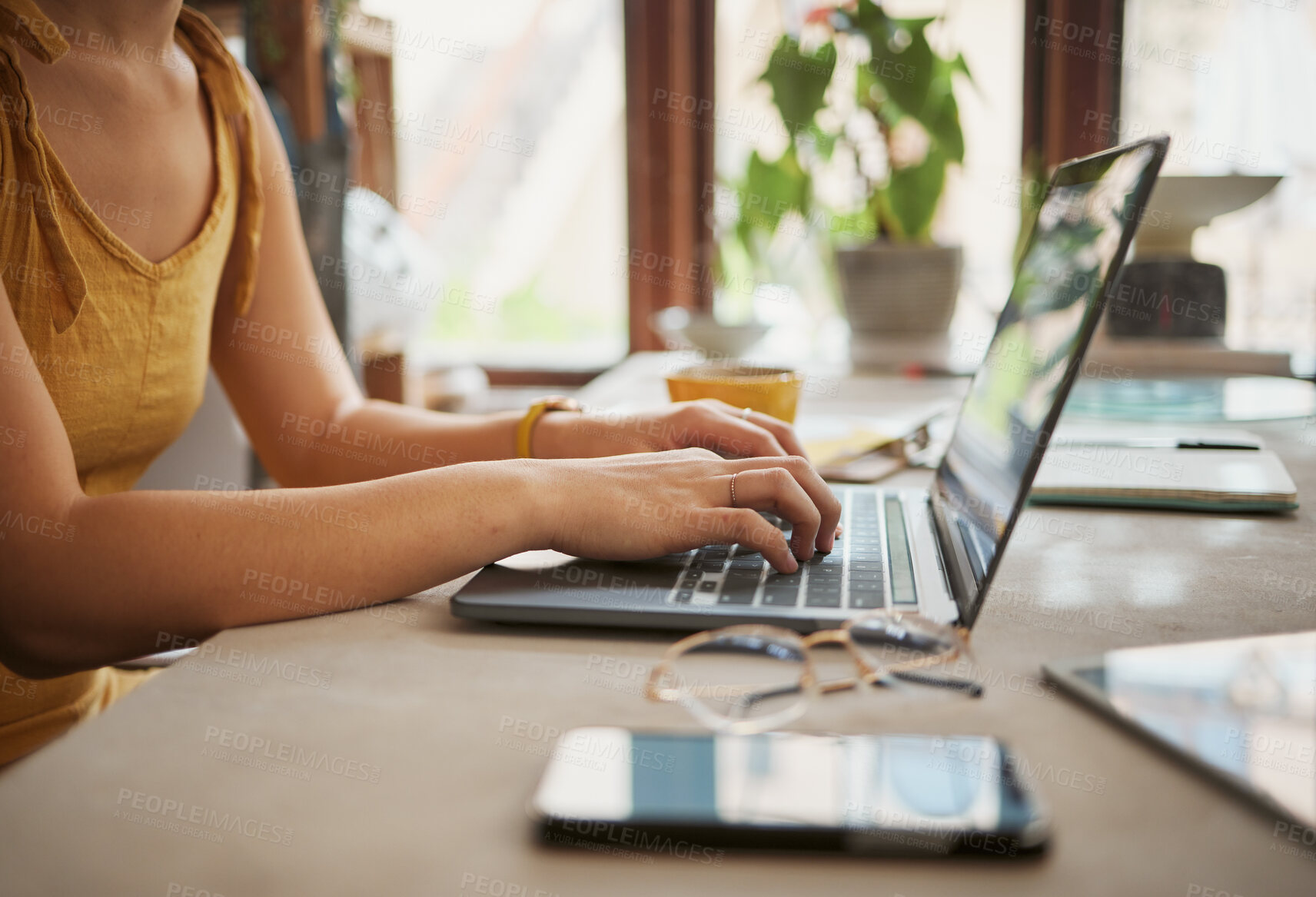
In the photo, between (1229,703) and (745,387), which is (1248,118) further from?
(1229,703)

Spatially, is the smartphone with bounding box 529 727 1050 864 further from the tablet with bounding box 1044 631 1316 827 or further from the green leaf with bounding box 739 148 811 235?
the green leaf with bounding box 739 148 811 235

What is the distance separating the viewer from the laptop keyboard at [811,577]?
0.54m

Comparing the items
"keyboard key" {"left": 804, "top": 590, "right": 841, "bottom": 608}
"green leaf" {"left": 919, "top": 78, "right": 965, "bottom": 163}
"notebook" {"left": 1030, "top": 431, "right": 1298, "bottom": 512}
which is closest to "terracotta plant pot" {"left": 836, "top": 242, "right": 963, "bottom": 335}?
"green leaf" {"left": 919, "top": 78, "right": 965, "bottom": 163}

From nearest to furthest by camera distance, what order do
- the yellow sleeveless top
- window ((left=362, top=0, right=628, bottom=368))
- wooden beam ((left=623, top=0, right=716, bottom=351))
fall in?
1. the yellow sleeveless top
2. wooden beam ((left=623, top=0, right=716, bottom=351))
3. window ((left=362, top=0, right=628, bottom=368))

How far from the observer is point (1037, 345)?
636 mm

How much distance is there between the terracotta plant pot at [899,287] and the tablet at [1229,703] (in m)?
1.17

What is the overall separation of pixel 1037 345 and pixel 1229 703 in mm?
278

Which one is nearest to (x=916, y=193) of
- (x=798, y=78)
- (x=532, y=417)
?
(x=798, y=78)

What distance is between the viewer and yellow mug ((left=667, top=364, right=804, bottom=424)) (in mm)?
898

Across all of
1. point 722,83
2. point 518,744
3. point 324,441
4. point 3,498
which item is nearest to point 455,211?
point 722,83

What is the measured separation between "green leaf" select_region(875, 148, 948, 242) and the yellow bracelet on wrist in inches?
36.9

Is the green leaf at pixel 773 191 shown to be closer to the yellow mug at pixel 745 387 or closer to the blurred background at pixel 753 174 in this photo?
the blurred background at pixel 753 174

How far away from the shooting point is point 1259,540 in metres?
0.70

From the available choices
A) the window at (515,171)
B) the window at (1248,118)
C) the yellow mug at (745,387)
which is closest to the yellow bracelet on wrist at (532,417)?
the yellow mug at (745,387)
